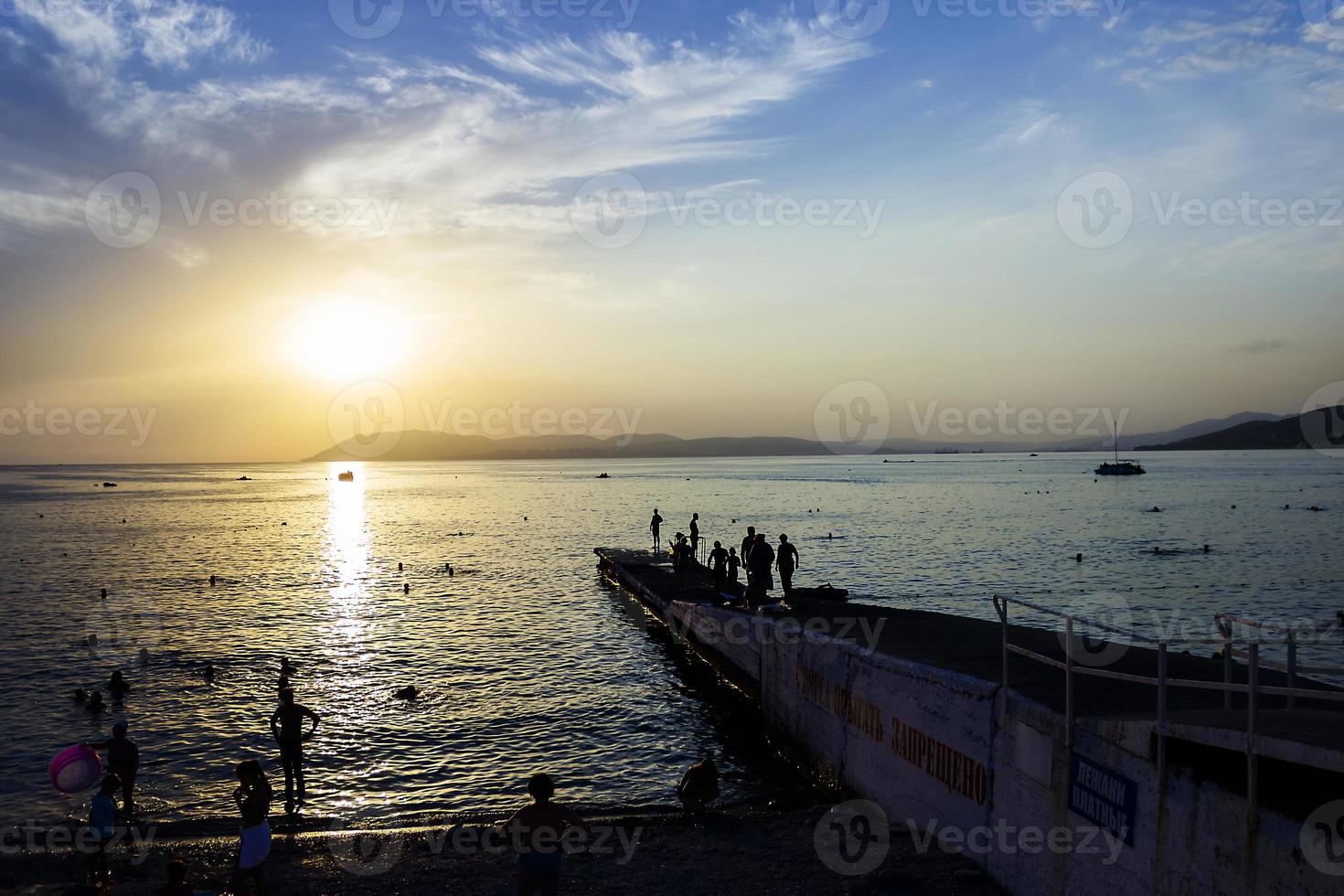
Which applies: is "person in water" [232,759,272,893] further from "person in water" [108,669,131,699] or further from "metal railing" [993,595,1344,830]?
"person in water" [108,669,131,699]

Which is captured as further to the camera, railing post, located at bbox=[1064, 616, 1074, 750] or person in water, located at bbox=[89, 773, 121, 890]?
person in water, located at bbox=[89, 773, 121, 890]

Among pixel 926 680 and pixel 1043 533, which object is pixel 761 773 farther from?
pixel 1043 533

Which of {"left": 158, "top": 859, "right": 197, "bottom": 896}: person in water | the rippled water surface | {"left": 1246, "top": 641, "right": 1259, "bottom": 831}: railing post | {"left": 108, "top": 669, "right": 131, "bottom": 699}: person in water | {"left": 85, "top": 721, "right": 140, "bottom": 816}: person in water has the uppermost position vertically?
{"left": 1246, "top": 641, "right": 1259, "bottom": 831}: railing post

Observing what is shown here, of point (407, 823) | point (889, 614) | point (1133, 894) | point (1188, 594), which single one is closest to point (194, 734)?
point (407, 823)

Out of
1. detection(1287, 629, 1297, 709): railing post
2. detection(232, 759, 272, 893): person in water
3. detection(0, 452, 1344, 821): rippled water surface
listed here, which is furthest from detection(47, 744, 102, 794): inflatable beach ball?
detection(1287, 629, 1297, 709): railing post

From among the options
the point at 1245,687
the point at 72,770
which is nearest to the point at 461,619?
the point at 72,770

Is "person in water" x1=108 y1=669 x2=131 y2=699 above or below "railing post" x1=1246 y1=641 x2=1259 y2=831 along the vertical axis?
below

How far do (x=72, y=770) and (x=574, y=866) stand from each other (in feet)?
25.7

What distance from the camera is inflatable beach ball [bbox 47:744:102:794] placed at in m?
12.8

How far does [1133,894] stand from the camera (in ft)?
26.4

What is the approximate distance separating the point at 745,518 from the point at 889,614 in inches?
2650

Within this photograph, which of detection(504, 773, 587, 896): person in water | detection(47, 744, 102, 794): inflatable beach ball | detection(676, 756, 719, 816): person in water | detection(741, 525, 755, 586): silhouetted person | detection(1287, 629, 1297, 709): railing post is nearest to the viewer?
detection(1287, 629, 1297, 709): railing post

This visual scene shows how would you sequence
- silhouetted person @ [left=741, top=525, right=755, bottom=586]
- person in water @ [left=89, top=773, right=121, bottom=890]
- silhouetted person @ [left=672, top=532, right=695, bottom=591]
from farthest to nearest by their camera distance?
1. silhouetted person @ [left=672, top=532, right=695, bottom=591]
2. silhouetted person @ [left=741, top=525, right=755, bottom=586]
3. person in water @ [left=89, top=773, right=121, bottom=890]

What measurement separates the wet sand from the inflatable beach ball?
0.96m
